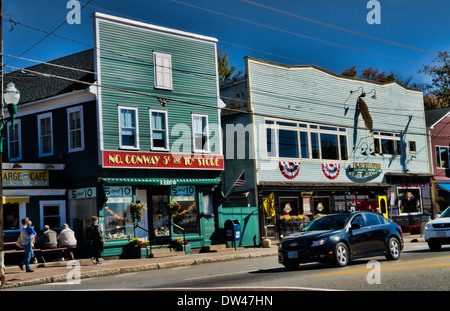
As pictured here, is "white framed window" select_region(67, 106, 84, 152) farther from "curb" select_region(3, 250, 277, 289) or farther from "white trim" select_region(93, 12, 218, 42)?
"curb" select_region(3, 250, 277, 289)

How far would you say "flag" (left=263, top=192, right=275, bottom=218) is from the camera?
2967cm

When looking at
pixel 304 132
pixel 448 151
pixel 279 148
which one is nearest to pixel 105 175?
pixel 279 148

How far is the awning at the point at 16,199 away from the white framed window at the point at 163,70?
24.3 feet

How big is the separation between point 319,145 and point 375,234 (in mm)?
17327

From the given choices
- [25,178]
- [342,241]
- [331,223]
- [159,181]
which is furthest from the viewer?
[159,181]

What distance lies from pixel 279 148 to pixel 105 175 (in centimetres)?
1044

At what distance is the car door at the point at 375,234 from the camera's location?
16438 millimetres

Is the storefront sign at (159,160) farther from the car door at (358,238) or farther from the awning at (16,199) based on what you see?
the car door at (358,238)

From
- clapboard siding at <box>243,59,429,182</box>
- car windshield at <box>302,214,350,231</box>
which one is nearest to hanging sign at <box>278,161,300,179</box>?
clapboard siding at <box>243,59,429,182</box>

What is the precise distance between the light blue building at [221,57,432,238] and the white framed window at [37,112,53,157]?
855 cm

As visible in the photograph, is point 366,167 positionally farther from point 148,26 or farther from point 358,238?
point 358,238

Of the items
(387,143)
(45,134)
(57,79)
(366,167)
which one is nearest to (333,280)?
→ (45,134)

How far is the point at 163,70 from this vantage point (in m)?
26.8
